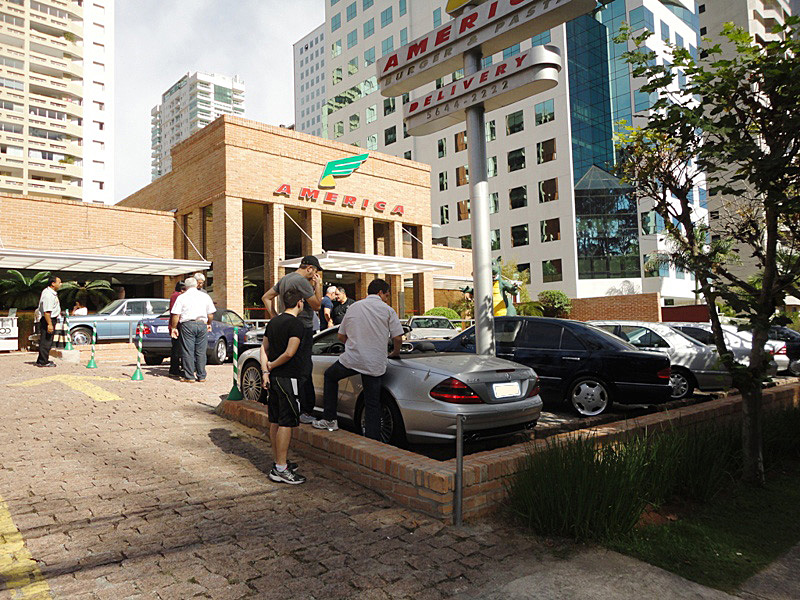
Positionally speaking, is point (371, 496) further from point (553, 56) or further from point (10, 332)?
point (10, 332)

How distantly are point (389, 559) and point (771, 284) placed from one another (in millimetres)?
4412

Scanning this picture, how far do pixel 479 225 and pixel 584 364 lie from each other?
241cm

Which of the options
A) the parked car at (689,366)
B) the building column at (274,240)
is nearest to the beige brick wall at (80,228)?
the building column at (274,240)

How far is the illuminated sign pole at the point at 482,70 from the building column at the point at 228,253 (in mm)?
16231

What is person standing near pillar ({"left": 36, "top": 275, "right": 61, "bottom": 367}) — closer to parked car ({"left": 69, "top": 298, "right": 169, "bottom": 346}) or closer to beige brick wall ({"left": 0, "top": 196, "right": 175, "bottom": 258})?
parked car ({"left": 69, "top": 298, "right": 169, "bottom": 346})

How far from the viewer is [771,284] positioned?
205 inches

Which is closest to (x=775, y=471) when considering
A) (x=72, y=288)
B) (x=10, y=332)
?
(x=10, y=332)

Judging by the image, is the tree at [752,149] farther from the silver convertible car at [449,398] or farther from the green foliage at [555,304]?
the green foliage at [555,304]

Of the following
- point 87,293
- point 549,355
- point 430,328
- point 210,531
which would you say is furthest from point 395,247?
point 210,531

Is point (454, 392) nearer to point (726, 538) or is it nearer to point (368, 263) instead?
point (726, 538)

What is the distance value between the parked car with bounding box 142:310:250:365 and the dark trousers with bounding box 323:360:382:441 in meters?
9.13

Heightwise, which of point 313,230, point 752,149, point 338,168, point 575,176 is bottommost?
point 752,149

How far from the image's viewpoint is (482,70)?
748cm

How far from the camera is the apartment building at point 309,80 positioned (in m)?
126
